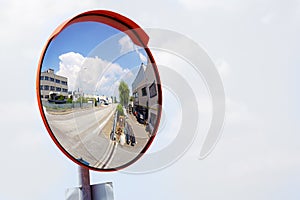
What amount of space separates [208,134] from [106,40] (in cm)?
80

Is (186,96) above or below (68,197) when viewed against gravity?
above

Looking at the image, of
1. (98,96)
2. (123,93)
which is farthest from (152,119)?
(98,96)

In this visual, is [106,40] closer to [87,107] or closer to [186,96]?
[87,107]

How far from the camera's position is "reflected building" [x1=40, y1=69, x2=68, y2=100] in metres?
1.83

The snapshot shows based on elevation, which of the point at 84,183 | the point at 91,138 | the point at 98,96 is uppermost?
the point at 98,96

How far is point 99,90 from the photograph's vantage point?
1.92 metres

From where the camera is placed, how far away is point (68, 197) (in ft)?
6.31

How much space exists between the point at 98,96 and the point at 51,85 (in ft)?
0.74

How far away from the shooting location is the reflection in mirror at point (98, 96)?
1.84 meters

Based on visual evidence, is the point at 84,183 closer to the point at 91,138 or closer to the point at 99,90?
the point at 91,138

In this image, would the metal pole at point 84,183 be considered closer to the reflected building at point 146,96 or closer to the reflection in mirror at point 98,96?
the reflection in mirror at point 98,96

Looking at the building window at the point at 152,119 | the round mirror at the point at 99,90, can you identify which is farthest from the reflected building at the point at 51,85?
the building window at the point at 152,119

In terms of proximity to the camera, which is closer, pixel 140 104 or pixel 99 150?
pixel 99 150

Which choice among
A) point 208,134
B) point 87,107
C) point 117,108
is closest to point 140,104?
point 117,108
